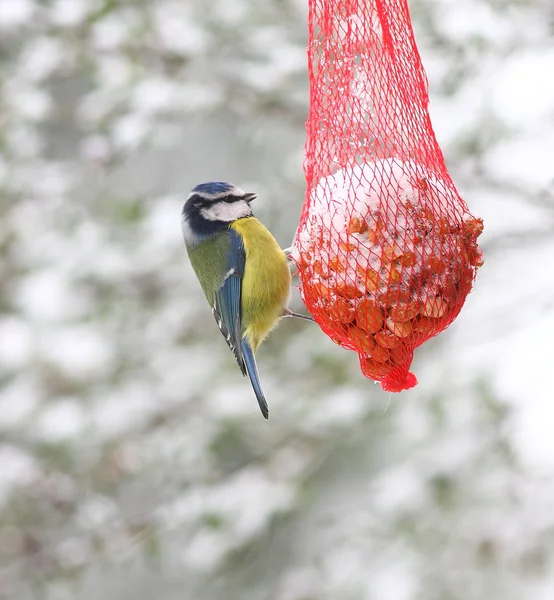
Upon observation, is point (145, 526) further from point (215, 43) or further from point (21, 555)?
point (215, 43)

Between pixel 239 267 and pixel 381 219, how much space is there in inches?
28.4

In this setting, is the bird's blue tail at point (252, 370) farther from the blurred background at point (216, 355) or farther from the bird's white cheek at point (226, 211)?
the blurred background at point (216, 355)

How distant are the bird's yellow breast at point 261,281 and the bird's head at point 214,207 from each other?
3cm

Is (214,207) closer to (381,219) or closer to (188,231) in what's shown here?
(188,231)

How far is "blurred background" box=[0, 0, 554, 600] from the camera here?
3469mm

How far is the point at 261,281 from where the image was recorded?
2.46m

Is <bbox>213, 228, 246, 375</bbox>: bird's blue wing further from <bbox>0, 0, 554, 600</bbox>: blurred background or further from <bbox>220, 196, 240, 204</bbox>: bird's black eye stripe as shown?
<bbox>0, 0, 554, 600</bbox>: blurred background

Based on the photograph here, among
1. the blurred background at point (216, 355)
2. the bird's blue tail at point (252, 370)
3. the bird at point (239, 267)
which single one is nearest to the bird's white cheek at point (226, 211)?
the bird at point (239, 267)

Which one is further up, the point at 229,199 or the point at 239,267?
the point at 229,199

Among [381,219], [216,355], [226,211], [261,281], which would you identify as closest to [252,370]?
[261,281]

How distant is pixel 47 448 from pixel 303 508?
1180 millimetres

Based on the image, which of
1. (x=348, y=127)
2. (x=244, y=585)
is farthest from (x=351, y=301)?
(x=244, y=585)

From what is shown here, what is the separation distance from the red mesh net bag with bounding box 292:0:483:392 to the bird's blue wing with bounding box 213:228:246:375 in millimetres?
467

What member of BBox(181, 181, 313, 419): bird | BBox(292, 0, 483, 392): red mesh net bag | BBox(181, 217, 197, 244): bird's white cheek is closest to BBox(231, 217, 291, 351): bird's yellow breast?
BBox(181, 181, 313, 419): bird
